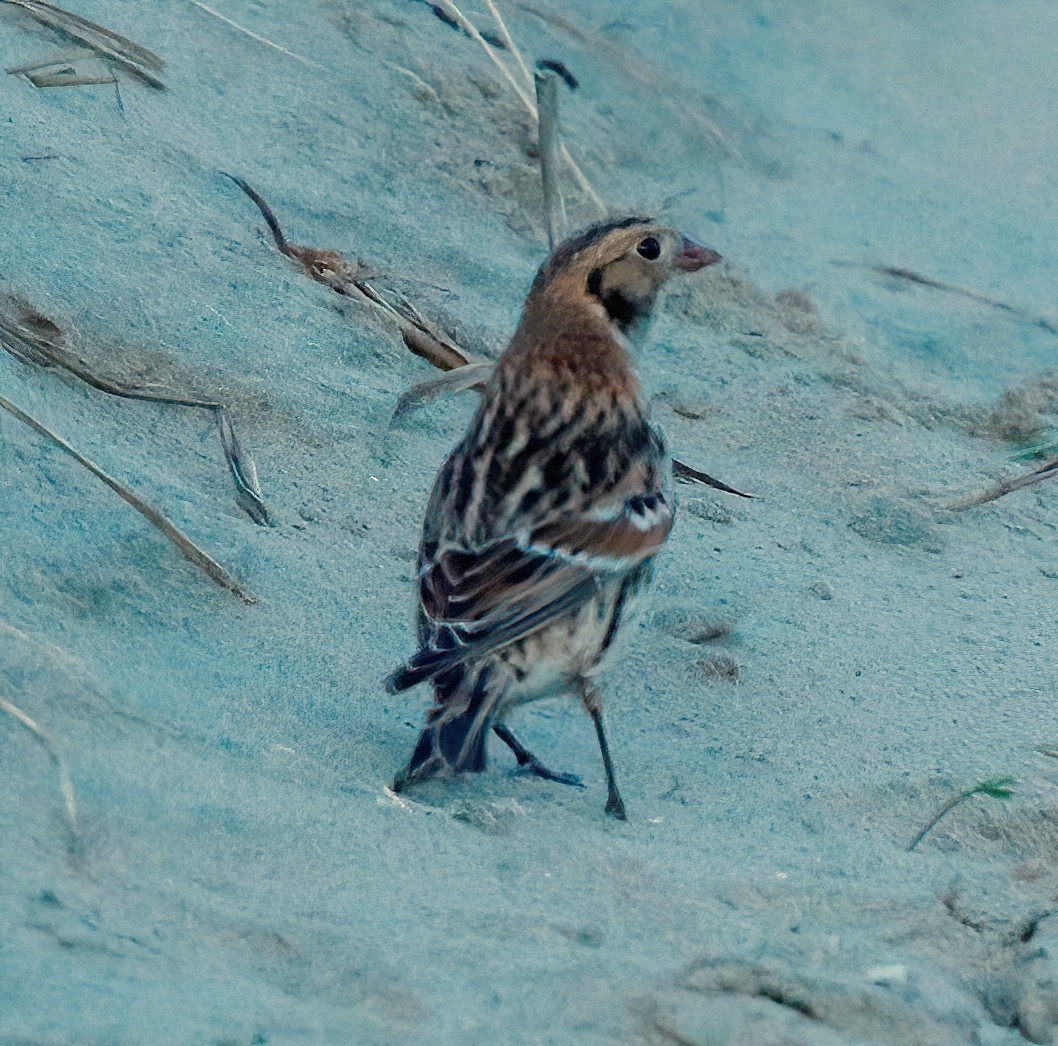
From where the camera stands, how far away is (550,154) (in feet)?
18.8

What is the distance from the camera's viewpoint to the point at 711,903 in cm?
317

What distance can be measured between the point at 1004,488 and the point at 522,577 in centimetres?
213

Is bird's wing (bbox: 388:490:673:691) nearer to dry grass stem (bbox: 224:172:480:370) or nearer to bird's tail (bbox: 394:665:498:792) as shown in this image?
bird's tail (bbox: 394:665:498:792)

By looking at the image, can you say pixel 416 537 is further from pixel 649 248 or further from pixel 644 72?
pixel 644 72

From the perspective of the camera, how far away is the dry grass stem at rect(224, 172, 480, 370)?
5008 mm

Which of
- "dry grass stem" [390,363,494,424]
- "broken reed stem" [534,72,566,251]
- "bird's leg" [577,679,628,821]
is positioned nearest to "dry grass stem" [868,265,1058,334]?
"broken reed stem" [534,72,566,251]

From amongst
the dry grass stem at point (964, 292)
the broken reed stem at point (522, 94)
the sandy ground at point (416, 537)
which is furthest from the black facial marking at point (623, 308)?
the dry grass stem at point (964, 292)

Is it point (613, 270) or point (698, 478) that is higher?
point (613, 270)

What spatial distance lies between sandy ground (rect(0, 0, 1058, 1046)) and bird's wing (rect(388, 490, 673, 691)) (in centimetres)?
33

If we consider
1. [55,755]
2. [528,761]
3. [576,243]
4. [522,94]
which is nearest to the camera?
[55,755]

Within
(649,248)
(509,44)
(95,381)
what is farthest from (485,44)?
(95,381)

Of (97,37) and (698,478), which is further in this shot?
(97,37)

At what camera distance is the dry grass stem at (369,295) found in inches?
197

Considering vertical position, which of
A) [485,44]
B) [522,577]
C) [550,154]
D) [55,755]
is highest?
[485,44]
